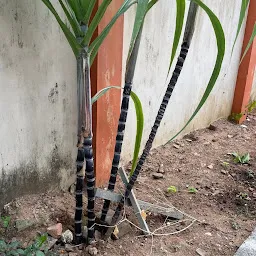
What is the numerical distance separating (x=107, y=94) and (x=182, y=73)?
96 centimetres

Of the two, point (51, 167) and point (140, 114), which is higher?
point (140, 114)

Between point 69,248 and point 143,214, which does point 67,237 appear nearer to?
point 69,248

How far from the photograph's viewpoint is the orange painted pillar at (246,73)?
353 centimetres

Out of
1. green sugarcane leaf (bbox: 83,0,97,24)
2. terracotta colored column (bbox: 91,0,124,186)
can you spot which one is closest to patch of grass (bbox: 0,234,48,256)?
terracotta colored column (bbox: 91,0,124,186)

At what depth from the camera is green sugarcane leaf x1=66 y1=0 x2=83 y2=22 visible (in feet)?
4.65

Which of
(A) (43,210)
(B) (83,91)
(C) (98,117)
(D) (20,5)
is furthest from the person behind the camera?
(C) (98,117)

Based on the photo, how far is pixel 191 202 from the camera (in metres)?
2.40

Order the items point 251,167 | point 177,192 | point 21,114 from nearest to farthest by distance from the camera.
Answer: point 21,114 < point 177,192 < point 251,167

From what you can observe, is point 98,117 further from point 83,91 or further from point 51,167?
point 83,91

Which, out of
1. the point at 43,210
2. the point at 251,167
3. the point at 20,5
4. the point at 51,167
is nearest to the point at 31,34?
the point at 20,5

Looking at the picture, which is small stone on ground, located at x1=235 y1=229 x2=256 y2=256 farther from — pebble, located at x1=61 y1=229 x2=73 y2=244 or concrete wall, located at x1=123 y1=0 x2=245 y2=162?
concrete wall, located at x1=123 y1=0 x2=245 y2=162

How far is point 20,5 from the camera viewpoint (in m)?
1.73

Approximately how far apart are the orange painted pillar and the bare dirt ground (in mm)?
488

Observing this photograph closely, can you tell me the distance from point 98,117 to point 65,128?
20 centimetres
